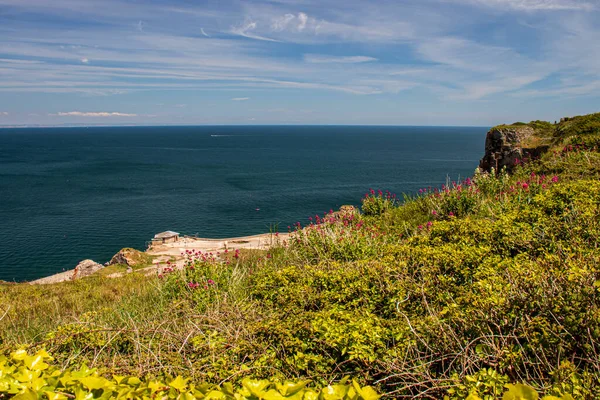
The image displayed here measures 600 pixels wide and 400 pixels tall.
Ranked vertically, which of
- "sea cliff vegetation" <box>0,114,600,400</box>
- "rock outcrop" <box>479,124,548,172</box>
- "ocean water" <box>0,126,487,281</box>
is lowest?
"ocean water" <box>0,126,487,281</box>

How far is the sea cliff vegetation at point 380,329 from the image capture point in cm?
271

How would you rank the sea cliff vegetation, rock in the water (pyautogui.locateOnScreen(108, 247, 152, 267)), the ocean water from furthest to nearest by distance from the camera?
the ocean water
rock in the water (pyautogui.locateOnScreen(108, 247, 152, 267))
the sea cliff vegetation

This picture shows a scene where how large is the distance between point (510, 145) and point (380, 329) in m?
18.7

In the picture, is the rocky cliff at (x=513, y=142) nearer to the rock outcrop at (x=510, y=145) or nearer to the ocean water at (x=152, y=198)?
the rock outcrop at (x=510, y=145)

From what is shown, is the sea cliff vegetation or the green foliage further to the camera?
the sea cliff vegetation

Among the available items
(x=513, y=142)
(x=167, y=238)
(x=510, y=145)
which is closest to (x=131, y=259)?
(x=167, y=238)

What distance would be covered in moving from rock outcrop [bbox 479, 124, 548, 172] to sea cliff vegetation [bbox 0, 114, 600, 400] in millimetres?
11357

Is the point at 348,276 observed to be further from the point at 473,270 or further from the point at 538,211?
the point at 538,211

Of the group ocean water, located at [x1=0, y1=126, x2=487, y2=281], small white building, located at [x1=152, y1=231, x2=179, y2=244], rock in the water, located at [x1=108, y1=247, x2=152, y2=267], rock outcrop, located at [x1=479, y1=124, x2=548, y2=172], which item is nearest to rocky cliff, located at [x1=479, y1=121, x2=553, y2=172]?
rock outcrop, located at [x1=479, y1=124, x2=548, y2=172]

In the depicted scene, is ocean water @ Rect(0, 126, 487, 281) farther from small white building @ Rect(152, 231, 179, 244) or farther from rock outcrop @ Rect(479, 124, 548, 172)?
rock outcrop @ Rect(479, 124, 548, 172)

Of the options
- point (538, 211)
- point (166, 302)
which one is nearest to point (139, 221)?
point (166, 302)

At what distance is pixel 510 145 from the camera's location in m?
19.3

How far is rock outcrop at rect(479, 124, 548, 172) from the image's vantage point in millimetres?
17938

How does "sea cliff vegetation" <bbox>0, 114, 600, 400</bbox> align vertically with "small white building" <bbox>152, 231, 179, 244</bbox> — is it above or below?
above
